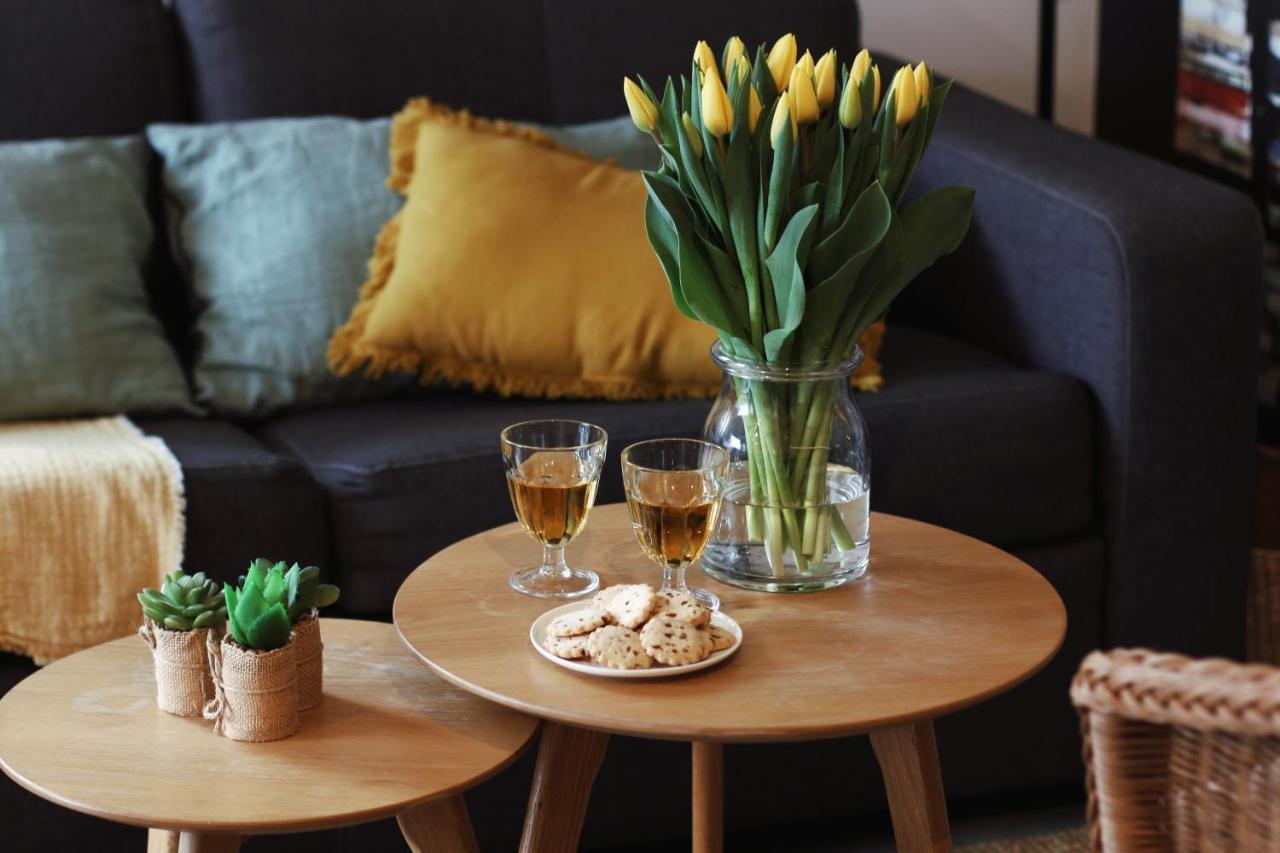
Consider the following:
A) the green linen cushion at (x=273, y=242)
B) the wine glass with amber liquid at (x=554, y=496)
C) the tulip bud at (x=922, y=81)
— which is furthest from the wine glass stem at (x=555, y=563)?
the green linen cushion at (x=273, y=242)

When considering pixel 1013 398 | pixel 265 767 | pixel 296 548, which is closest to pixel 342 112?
pixel 296 548

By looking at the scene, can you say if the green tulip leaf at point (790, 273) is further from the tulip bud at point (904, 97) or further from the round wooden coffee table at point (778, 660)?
the round wooden coffee table at point (778, 660)

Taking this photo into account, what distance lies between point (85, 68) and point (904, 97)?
4.34 feet

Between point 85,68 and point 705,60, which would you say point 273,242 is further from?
point 705,60

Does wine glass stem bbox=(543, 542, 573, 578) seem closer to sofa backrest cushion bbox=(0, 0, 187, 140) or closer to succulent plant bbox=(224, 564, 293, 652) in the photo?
succulent plant bbox=(224, 564, 293, 652)

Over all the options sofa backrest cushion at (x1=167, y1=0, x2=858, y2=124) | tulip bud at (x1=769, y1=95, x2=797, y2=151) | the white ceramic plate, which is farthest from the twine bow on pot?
sofa backrest cushion at (x1=167, y1=0, x2=858, y2=124)

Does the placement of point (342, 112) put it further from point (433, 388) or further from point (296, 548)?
point (296, 548)

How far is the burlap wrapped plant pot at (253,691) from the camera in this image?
1.08 meters

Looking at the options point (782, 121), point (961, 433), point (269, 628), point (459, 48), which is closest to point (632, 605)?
point (269, 628)

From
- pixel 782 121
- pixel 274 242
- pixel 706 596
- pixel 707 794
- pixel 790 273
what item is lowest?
pixel 707 794

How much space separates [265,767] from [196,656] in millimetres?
105

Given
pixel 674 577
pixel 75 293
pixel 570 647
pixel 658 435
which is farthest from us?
pixel 75 293

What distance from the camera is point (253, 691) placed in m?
1.08

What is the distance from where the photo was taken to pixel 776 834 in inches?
73.4
